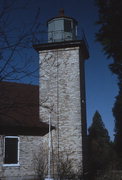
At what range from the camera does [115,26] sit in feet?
39.8

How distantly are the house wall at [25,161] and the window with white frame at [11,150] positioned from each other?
0.24 metres

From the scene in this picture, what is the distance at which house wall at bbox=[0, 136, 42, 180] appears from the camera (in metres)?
17.3

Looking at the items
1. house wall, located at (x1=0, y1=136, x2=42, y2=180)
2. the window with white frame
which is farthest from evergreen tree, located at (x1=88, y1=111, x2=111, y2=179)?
the window with white frame

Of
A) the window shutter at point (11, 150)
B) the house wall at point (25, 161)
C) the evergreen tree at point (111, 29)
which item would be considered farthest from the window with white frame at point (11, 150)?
the evergreen tree at point (111, 29)

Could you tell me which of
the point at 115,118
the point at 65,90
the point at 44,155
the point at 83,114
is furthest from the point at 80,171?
the point at 115,118

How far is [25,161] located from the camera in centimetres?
1812

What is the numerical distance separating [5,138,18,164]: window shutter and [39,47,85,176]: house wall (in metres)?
2.11

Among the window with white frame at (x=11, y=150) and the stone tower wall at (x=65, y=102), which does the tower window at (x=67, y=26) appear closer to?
the stone tower wall at (x=65, y=102)

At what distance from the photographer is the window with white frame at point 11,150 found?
17.6m

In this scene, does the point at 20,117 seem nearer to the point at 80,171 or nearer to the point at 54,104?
the point at 54,104

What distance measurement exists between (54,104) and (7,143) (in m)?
4.09

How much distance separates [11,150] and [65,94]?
16.6 feet

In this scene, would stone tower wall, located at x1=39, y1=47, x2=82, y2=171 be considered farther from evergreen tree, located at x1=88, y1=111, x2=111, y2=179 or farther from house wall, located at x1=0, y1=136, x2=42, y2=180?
evergreen tree, located at x1=88, y1=111, x2=111, y2=179

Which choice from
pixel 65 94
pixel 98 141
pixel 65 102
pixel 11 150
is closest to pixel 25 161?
pixel 11 150
